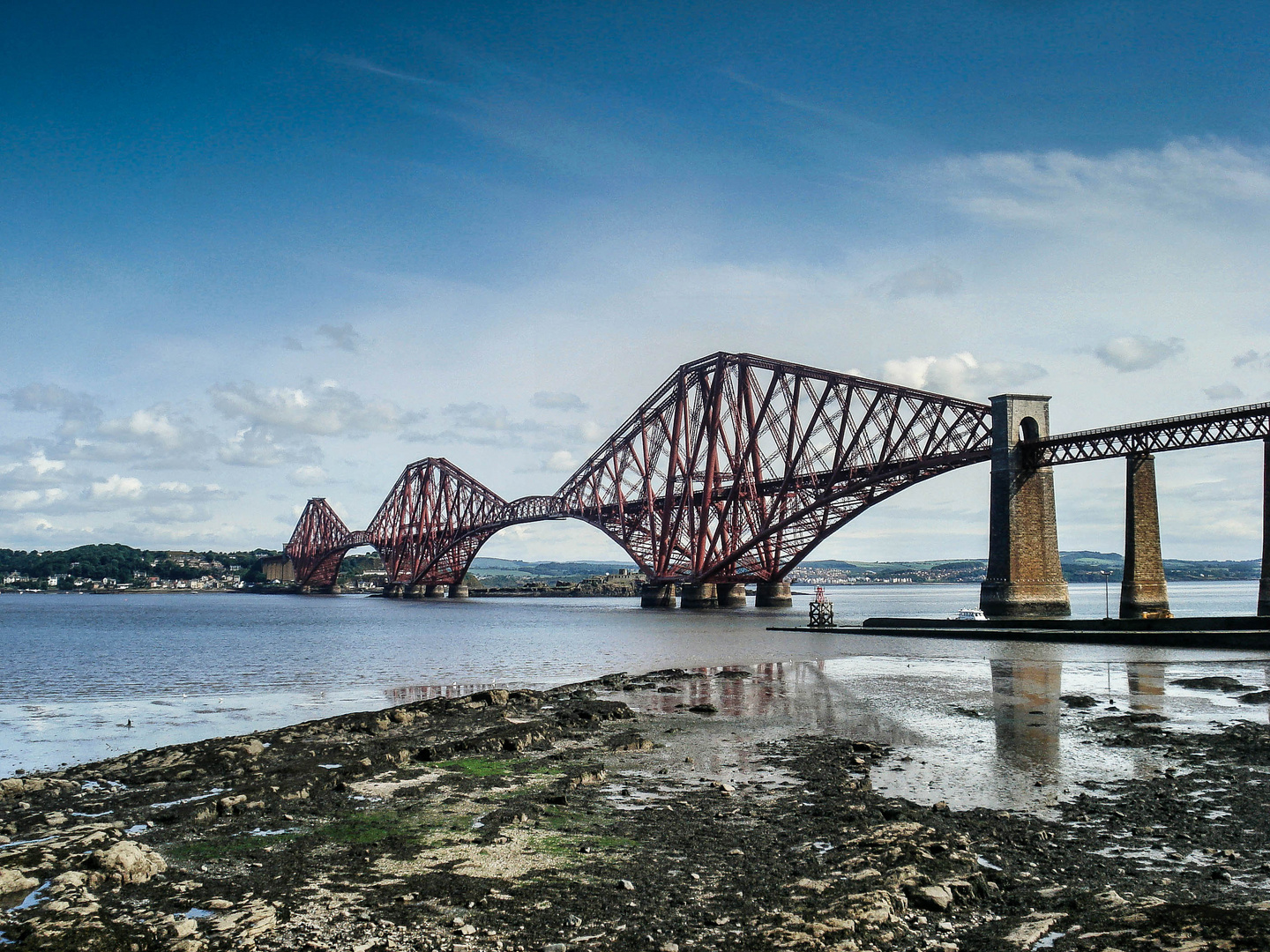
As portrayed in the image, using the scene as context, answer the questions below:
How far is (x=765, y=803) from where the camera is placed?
1101cm

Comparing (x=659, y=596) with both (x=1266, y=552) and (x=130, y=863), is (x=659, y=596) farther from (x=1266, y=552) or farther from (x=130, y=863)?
(x=130, y=863)

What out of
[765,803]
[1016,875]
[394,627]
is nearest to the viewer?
[1016,875]

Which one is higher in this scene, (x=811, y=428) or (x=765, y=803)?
(x=811, y=428)

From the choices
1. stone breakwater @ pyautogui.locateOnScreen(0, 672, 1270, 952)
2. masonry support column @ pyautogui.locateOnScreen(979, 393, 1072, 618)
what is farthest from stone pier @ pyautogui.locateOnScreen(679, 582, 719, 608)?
stone breakwater @ pyautogui.locateOnScreen(0, 672, 1270, 952)

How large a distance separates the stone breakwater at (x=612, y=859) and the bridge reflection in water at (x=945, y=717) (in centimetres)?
59

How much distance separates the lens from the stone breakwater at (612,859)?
7004 mm

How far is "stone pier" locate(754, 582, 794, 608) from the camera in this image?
93438 mm

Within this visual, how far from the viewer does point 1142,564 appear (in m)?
44.7

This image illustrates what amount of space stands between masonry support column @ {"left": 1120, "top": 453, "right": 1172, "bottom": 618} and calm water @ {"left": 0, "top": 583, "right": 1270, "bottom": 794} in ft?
31.7

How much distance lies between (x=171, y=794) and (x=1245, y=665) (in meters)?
27.0

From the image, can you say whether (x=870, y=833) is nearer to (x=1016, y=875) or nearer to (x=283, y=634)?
(x=1016, y=875)

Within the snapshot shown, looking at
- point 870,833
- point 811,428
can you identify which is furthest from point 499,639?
point 870,833

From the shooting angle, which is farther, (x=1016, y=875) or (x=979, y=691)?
(x=979, y=691)

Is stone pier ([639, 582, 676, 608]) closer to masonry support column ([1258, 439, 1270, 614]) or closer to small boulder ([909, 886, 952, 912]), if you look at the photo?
masonry support column ([1258, 439, 1270, 614])
